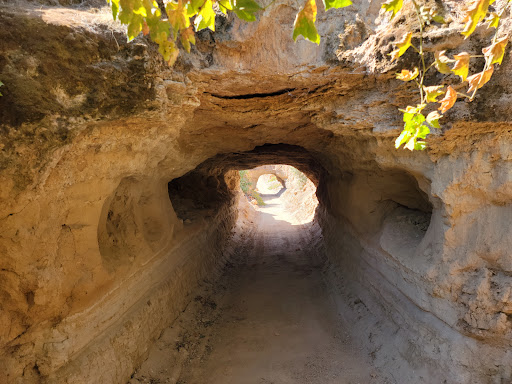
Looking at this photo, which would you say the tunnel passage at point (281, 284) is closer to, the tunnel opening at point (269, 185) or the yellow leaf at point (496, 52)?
the yellow leaf at point (496, 52)

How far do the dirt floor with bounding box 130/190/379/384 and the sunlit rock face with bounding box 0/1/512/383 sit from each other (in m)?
0.34

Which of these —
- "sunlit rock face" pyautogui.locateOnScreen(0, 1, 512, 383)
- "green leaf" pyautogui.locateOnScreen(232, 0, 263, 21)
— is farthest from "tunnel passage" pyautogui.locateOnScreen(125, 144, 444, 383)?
"green leaf" pyautogui.locateOnScreen(232, 0, 263, 21)

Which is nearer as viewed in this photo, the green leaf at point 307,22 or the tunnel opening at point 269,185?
the green leaf at point 307,22

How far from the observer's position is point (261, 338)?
479 cm

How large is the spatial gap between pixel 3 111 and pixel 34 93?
0.26 metres

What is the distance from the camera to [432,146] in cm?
345

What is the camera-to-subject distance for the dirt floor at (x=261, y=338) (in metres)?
4.00

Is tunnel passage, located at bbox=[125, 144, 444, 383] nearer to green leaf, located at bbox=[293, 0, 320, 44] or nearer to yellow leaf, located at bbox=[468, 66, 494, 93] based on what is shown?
yellow leaf, located at bbox=[468, 66, 494, 93]

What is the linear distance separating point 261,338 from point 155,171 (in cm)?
311

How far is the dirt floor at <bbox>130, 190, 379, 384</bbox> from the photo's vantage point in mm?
3996

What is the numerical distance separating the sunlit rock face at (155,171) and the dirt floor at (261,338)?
1.12ft

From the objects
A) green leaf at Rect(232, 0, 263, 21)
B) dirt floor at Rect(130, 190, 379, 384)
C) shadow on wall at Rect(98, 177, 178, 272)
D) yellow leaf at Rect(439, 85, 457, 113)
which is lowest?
dirt floor at Rect(130, 190, 379, 384)

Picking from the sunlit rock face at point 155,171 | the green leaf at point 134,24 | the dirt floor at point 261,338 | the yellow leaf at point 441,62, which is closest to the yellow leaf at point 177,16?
the green leaf at point 134,24

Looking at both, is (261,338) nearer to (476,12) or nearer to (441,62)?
(441,62)
